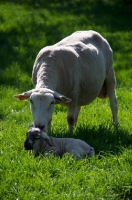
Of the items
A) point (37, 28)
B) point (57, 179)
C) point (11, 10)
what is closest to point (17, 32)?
point (37, 28)

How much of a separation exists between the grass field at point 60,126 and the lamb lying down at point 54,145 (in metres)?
0.16

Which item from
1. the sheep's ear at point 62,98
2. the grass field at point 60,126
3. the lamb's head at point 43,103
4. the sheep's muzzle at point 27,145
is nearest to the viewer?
the grass field at point 60,126

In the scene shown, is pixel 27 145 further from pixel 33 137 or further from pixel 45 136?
pixel 45 136

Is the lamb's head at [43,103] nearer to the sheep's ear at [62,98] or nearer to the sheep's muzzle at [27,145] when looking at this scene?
the sheep's ear at [62,98]

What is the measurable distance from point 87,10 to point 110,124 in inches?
555

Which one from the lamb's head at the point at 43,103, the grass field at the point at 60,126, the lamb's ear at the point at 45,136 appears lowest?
the grass field at the point at 60,126

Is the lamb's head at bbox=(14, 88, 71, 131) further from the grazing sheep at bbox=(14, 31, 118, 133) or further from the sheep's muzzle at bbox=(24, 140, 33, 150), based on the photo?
the sheep's muzzle at bbox=(24, 140, 33, 150)

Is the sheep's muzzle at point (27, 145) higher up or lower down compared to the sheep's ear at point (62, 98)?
lower down

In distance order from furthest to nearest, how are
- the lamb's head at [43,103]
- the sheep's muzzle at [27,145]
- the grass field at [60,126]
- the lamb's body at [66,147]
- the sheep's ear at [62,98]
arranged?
the sheep's ear at [62,98]
the lamb's head at [43,103]
the lamb's body at [66,147]
the sheep's muzzle at [27,145]
the grass field at [60,126]

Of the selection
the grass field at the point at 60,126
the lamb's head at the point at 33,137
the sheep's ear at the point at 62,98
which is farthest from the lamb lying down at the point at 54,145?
the sheep's ear at the point at 62,98

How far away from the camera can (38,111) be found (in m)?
6.74

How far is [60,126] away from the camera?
27.3ft

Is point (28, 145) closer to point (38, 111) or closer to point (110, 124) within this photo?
point (38, 111)

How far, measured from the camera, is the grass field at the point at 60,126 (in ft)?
17.3
